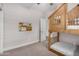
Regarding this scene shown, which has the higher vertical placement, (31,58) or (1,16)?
(1,16)

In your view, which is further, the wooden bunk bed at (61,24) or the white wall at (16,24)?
the white wall at (16,24)

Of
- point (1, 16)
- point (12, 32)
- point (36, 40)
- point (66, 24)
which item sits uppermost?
point (1, 16)

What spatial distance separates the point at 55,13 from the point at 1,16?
159 cm

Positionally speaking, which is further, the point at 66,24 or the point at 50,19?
the point at 50,19

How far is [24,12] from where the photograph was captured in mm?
2846

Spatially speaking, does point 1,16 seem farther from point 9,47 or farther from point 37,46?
point 37,46

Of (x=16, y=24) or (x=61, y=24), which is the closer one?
(x=61, y=24)

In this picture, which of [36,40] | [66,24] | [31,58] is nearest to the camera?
[31,58]

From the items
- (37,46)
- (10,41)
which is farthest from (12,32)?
(37,46)

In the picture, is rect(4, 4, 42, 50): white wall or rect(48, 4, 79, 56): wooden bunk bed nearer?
rect(48, 4, 79, 56): wooden bunk bed

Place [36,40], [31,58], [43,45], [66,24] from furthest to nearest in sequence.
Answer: [36,40]
[43,45]
[66,24]
[31,58]

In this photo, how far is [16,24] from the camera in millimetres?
2758

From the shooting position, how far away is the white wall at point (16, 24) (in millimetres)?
2742

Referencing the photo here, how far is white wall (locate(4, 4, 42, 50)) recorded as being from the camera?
9.00 ft
